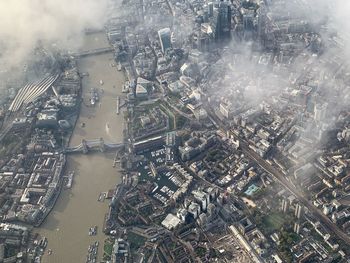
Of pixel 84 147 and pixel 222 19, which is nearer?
pixel 84 147

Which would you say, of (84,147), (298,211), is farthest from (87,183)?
(298,211)

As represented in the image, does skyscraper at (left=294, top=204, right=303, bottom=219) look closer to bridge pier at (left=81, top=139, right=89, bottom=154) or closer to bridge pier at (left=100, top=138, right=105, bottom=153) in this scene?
bridge pier at (left=100, top=138, right=105, bottom=153)

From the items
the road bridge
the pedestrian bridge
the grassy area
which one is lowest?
the grassy area

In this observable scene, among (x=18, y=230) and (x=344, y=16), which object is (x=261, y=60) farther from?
(x=18, y=230)

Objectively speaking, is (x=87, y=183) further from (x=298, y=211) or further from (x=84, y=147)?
(x=298, y=211)

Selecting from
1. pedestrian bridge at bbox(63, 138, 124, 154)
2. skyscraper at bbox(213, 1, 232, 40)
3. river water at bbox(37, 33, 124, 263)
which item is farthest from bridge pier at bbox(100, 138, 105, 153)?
skyscraper at bbox(213, 1, 232, 40)

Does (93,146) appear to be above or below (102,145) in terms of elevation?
below

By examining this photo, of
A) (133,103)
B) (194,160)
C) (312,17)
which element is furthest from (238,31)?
(194,160)
